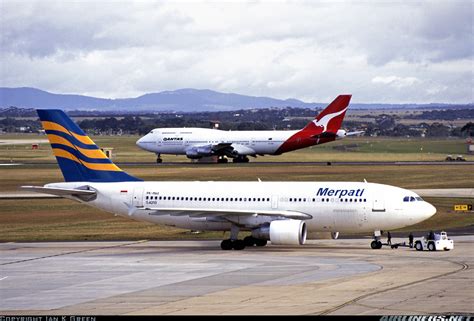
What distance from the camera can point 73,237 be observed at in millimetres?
67250

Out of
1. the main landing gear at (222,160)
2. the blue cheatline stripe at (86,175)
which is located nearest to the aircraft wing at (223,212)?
the blue cheatline stripe at (86,175)

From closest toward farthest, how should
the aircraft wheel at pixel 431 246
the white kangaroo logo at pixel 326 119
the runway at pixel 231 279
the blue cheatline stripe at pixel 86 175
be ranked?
the runway at pixel 231 279 → the aircraft wheel at pixel 431 246 → the blue cheatline stripe at pixel 86 175 → the white kangaroo logo at pixel 326 119

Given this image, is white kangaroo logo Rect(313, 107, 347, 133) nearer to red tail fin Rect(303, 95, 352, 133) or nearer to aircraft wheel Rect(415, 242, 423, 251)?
red tail fin Rect(303, 95, 352, 133)

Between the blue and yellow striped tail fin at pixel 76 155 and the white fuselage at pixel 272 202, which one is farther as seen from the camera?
the blue and yellow striped tail fin at pixel 76 155

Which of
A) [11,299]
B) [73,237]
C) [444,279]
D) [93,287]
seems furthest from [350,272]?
[73,237]

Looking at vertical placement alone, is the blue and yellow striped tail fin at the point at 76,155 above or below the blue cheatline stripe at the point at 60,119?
below

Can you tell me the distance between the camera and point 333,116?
14100 cm

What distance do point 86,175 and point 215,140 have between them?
291ft

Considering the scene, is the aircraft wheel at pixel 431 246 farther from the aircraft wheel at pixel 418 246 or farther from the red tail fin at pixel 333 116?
the red tail fin at pixel 333 116

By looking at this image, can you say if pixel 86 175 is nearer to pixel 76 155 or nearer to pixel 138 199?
pixel 76 155

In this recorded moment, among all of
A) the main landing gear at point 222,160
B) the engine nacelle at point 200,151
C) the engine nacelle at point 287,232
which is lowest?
the engine nacelle at point 287,232

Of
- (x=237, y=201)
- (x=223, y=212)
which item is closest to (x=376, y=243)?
(x=237, y=201)

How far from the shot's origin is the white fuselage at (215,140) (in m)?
148

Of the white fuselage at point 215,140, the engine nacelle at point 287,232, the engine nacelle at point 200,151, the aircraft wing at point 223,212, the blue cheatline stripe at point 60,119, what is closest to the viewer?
the engine nacelle at point 287,232
